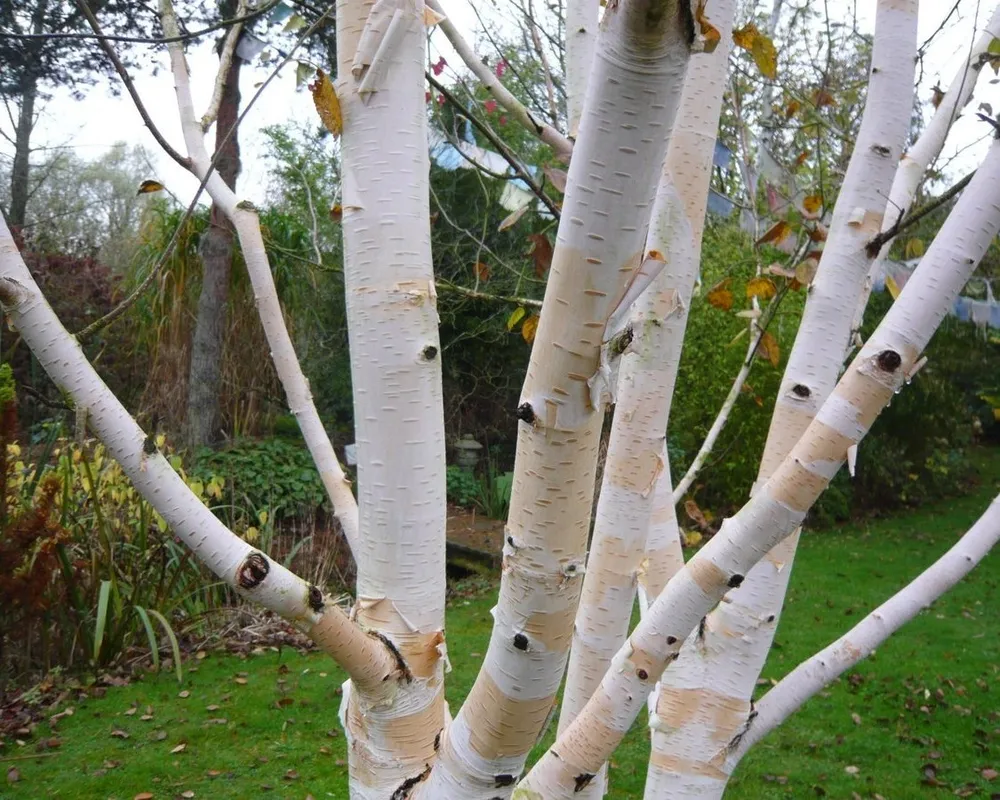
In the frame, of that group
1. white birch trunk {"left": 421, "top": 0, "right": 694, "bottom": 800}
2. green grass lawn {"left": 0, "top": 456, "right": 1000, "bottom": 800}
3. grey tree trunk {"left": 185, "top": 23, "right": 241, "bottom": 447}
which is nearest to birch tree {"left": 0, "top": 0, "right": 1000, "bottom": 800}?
white birch trunk {"left": 421, "top": 0, "right": 694, "bottom": 800}

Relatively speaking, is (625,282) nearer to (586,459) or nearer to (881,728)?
Answer: (586,459)

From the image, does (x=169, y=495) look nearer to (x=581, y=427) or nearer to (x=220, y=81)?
(x=581, y=427)

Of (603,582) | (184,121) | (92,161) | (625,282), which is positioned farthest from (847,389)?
(92,161)

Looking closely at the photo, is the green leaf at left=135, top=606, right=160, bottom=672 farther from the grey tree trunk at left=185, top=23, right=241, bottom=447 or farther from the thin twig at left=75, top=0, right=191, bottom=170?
the thin twig at left=75, top=0, right=191, bottom=170

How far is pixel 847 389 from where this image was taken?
92cm

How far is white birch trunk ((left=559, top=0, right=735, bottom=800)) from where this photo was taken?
136 cm

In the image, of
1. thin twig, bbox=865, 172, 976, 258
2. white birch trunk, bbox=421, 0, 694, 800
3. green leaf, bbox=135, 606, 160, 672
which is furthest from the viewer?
green leaf, bbox=135, 606, 160, 672

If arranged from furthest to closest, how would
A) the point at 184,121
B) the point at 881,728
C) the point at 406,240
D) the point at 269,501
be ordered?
the point at 269,501 → the point at 881,728 → the point at 184,121 → the point at 406,240

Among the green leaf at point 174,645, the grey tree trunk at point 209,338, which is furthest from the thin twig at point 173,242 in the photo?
the grey tree trunk at point 209,338

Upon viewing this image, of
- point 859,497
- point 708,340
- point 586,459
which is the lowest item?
point 859,497

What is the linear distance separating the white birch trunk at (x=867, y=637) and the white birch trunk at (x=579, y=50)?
3.47ft

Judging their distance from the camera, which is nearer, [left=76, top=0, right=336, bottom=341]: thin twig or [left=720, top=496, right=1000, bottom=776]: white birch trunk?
[left=76, top=0, right=336, bottom=341]: thin twig

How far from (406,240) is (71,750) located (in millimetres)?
4047

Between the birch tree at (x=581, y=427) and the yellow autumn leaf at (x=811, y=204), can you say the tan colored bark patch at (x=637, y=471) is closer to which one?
the birch tree at (x=581, y=427)
